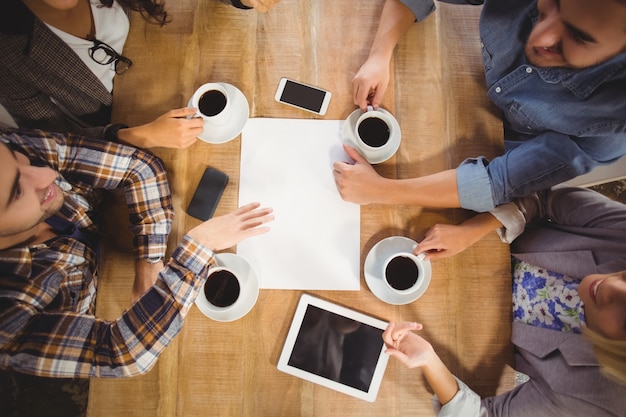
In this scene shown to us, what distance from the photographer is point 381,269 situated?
99 centimetres

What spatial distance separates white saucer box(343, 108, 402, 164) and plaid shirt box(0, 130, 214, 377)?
0.42 metres

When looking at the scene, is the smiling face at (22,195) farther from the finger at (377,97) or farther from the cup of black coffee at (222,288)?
the finger at (377,97)

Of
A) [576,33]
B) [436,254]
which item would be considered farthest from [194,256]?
[576,33]

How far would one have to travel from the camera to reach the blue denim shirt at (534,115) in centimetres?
90

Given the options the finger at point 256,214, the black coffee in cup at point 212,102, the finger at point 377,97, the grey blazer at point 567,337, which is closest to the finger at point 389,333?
the grey blazer at point 567,337

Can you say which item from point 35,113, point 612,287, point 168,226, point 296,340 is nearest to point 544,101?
point 612,287

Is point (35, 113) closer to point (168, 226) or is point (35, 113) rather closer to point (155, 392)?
point (168, 226)

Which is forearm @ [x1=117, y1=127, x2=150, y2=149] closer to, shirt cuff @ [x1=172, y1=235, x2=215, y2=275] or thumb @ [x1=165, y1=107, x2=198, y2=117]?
thumb @ [x1=165, y1=107, x2=198, y2=117]

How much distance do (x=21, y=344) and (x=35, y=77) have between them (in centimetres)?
59

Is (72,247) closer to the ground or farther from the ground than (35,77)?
closer to the ground

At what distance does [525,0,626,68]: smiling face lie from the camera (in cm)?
76

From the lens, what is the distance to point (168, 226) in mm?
1013

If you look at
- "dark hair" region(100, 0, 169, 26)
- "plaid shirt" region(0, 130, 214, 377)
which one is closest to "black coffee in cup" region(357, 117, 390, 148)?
"plaid shirt" region(0, 130, 214, 377)

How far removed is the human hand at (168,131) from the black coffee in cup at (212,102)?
0.02m
